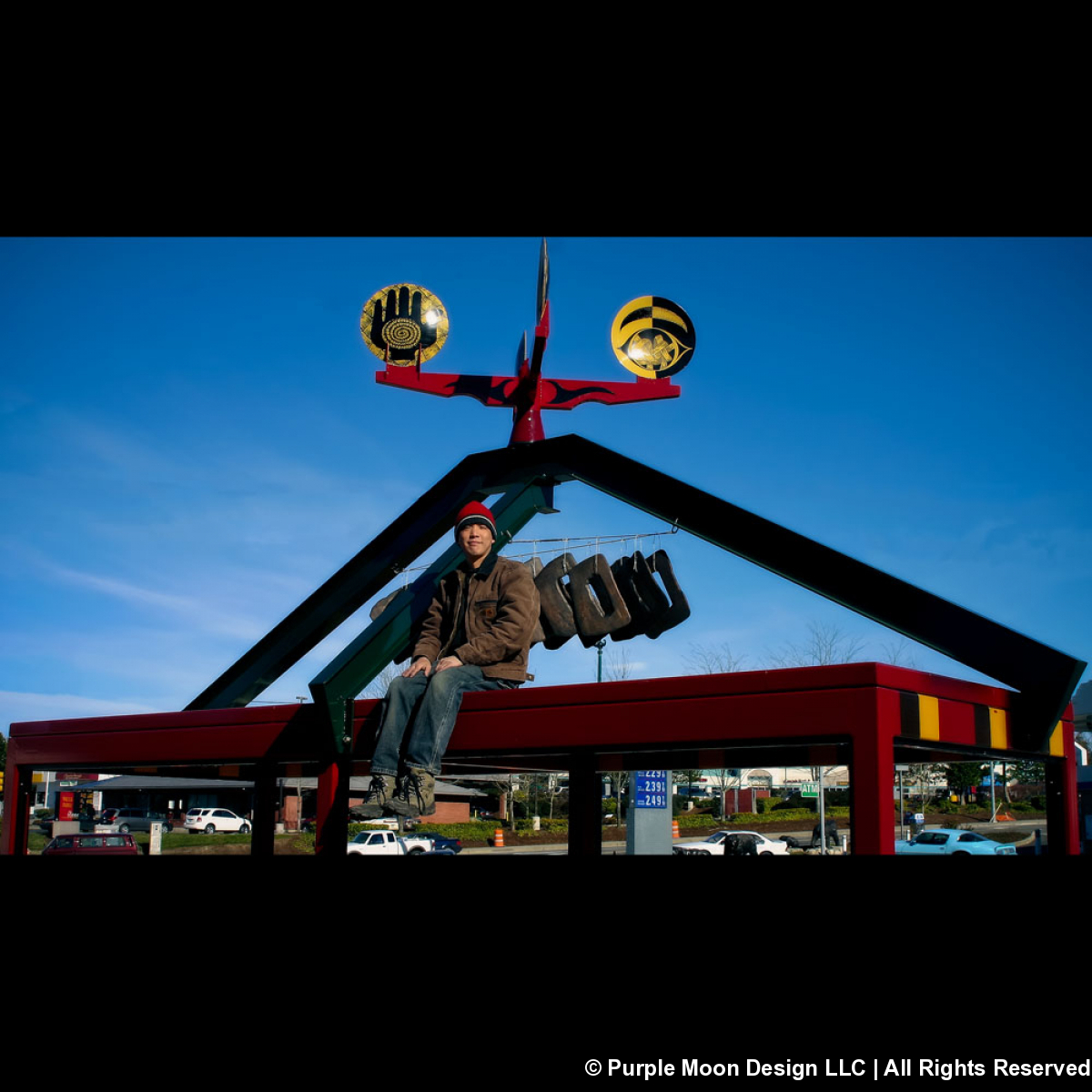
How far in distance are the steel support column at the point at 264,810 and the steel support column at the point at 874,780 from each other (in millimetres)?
5454

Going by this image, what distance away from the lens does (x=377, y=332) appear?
10.3 m

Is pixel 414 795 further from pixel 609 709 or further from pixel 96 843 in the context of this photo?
pixel 96 843

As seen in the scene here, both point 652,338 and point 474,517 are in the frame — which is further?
point 652,338

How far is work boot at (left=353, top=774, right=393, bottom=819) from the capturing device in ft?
18.3

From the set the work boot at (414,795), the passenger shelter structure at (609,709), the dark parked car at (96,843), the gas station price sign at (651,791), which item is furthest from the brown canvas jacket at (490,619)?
the dark parked car at (96,843)

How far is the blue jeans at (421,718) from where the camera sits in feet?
19.5

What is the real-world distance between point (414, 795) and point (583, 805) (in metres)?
3.12

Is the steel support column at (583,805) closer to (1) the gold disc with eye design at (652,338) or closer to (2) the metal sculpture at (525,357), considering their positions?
(2) the metal sculpture at (525,357)

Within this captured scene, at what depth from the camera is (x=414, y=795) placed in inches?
229

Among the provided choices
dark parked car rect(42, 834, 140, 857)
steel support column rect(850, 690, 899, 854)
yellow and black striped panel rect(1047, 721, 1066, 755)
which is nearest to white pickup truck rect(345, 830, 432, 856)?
dark parked car rect(42, 834, 140, 857)

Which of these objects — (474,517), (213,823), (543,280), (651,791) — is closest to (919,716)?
(474,517)
